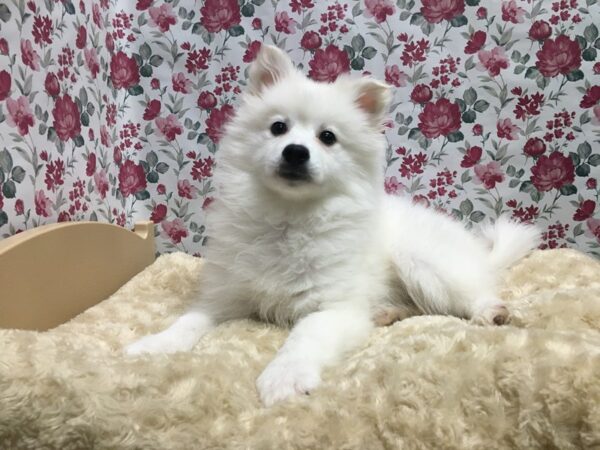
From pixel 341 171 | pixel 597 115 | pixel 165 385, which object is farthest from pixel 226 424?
pixel 597 115

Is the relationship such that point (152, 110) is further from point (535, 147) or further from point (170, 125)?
point (535, 147)

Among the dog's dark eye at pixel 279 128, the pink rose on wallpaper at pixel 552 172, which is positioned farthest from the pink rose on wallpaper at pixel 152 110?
the pink rose on wallpaper at pixel 552 172

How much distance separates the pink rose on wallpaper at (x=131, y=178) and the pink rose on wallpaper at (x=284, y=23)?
1102 mm

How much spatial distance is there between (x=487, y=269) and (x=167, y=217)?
1798 mm

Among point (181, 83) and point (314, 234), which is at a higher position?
point (181, 83)

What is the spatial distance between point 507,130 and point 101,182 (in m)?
2.13

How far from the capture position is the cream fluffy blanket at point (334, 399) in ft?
3.30

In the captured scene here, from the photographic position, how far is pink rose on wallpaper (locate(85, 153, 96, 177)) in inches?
93.2

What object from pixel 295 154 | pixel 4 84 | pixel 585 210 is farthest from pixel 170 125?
pixel 585 210

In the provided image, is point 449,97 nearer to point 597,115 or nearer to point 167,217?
point 597,115

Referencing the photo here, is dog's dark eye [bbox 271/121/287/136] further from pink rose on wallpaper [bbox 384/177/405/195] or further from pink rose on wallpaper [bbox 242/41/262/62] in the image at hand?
pink rose on wallpaper [bbox 384/177/405/195]

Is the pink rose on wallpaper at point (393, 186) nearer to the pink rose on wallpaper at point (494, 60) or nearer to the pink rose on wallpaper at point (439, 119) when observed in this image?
the pink rose on wallpaper at point (439, 119)

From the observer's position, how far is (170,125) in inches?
112

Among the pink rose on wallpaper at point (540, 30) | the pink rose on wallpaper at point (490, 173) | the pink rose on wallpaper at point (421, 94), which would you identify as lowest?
the pink rose on wallpaper at point (490, 173)
